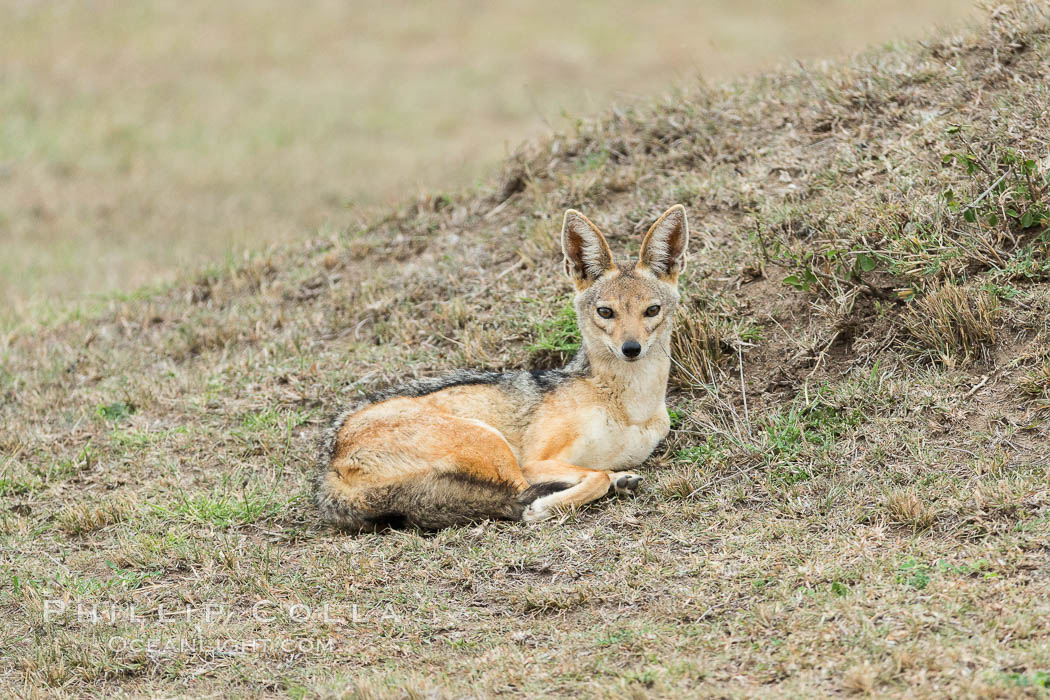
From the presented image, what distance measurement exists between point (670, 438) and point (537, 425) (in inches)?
41.7

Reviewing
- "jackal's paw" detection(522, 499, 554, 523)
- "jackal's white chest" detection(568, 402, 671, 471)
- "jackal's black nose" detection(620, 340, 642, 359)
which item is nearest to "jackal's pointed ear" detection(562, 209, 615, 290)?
"jackal's black nose" detection(620, 340, 642, 359)

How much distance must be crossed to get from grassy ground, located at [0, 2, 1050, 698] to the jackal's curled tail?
13 cm

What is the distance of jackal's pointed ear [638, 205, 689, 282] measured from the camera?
23.8 feet

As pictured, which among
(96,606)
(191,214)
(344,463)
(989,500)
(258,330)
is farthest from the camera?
(191,214)

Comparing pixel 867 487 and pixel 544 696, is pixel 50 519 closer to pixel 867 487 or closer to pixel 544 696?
pixel 544 696

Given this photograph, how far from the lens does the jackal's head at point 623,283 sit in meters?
7.00

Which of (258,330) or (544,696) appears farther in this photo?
(258,330)

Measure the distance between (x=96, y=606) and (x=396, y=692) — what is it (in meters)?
2.30

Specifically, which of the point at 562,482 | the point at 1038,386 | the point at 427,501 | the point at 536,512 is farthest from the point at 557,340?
the point at 1038,386

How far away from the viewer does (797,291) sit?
8.25 metres

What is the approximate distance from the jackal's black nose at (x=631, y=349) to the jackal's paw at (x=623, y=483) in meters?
0.80

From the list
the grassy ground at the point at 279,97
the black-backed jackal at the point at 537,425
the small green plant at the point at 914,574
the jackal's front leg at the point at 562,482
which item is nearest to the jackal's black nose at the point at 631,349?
the black-backed jackal at the point at 537,425

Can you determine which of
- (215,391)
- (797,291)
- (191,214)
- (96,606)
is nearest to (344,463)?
(96,606)

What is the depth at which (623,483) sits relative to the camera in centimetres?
689
